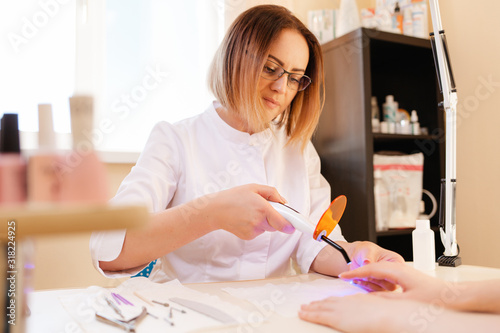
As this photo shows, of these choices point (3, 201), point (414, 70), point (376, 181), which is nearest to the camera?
point (3, 201)

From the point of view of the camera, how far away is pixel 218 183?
1.32 metres

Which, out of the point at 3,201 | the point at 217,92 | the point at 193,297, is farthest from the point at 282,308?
the point at 217,92

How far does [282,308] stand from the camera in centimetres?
78

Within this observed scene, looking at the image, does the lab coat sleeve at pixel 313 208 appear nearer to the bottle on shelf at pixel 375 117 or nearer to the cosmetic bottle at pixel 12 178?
the bottle on shelf at pixel 375 117

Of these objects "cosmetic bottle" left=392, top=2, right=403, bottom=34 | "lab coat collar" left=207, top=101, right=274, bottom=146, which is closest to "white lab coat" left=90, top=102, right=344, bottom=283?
"lab coat collar" left=207, top=101, right=274, bottom=146

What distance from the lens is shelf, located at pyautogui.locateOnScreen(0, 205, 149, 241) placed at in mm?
355

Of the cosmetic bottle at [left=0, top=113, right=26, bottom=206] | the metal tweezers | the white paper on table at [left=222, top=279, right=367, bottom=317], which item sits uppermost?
the cosmetic bottle at [left=0, top=113, right=26, bottom=206]

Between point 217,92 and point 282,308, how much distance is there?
31.1 inches

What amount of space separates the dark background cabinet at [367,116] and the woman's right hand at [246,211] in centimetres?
92

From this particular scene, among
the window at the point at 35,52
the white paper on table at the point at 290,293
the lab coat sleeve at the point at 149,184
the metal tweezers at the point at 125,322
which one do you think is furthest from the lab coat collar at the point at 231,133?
the metal tweezers at the point at 125,322

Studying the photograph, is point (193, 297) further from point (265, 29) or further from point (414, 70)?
point (414, 70)

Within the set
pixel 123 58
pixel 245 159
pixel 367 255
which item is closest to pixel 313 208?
pixel 245 159

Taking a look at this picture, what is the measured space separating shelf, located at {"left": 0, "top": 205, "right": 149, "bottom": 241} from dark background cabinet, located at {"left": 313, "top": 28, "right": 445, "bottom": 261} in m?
1.55

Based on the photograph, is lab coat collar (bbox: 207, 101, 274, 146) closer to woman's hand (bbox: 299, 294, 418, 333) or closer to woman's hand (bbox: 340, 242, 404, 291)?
woman's hand (bbox: 340, 242, 404, 291)
